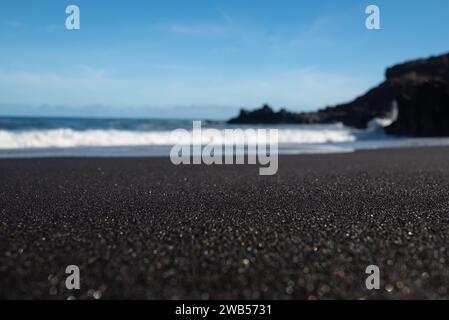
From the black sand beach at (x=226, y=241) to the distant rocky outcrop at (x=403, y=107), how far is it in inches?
904

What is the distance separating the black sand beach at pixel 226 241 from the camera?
1750 mm

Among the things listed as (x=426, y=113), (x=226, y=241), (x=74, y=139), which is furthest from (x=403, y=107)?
(x=226, y=241)

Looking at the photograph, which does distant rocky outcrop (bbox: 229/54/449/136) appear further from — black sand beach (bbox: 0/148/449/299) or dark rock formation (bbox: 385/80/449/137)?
black sand beach (bbox: 0/148/449/299)

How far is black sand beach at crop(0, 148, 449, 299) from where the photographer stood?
1.75 metres

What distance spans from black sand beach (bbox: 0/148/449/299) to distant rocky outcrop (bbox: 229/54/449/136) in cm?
2297

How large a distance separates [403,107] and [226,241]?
27898 mm

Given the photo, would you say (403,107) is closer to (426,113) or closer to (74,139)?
(426,113)

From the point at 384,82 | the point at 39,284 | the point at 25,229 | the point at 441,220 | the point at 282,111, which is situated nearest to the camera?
the point at 39,284

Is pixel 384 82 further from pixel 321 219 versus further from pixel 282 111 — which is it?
pixel 321 219

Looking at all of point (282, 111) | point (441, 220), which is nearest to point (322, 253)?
point (441, 220)

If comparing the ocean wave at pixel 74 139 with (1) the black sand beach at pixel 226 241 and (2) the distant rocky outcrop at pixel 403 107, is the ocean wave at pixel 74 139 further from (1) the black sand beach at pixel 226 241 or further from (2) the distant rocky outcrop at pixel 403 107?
(2) the distant rocky outcrop at pixel 403 107

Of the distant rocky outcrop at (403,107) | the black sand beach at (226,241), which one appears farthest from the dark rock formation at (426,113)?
the black sand beach at (226,241)

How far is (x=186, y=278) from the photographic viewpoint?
180 cm

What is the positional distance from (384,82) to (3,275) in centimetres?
8721
